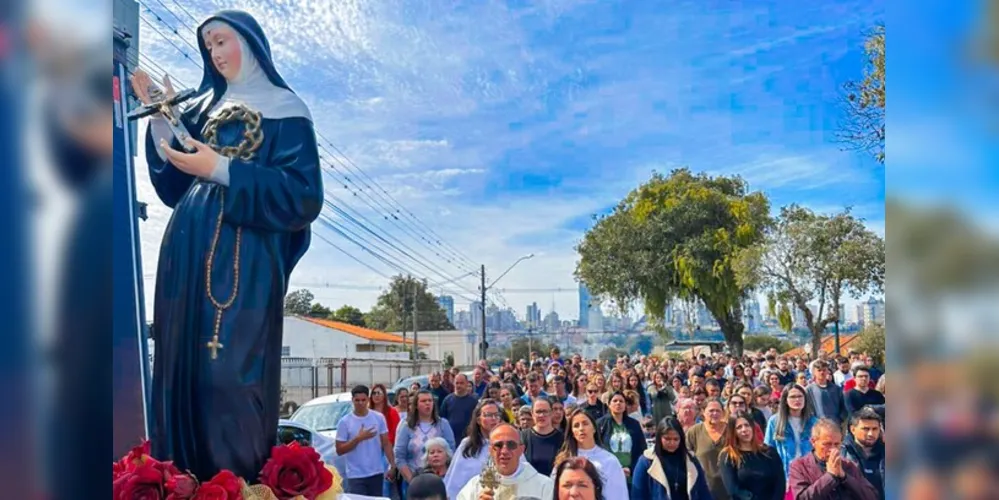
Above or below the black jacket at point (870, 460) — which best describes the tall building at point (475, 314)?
above

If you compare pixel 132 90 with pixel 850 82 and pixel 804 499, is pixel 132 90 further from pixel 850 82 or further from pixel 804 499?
pixel 804 499

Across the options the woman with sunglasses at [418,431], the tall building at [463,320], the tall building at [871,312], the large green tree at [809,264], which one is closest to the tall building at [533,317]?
the tall building at [463,320]

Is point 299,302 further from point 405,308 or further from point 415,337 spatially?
point 415,337

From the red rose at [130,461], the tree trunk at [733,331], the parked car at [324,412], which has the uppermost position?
the tree trunk at [733,331]

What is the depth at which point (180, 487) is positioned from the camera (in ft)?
7.45

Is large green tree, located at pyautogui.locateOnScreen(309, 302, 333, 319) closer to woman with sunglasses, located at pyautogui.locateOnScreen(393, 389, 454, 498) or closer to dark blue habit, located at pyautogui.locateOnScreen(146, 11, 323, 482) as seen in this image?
dark blue habit, located at pyautogui.locateOnScreen(146, 11, 323, 482)

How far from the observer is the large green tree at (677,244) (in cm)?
332

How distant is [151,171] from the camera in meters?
2.60

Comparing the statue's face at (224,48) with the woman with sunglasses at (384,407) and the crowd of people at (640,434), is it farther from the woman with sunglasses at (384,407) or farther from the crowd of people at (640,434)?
Answer: the woman with sunglasses at (384,407)

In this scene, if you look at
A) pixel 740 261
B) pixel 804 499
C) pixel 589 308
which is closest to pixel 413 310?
pixel 589 308

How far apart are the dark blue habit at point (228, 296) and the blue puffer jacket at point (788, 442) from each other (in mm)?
2878

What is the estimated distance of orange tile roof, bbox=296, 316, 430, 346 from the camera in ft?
11.6

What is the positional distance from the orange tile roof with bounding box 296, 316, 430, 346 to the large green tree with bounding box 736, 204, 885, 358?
1783 mm

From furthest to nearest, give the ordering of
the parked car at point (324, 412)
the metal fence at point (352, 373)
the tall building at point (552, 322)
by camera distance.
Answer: the parked car at point (324, 412), the metal fence at point (352, 373), the tall building at point (552, 322)
